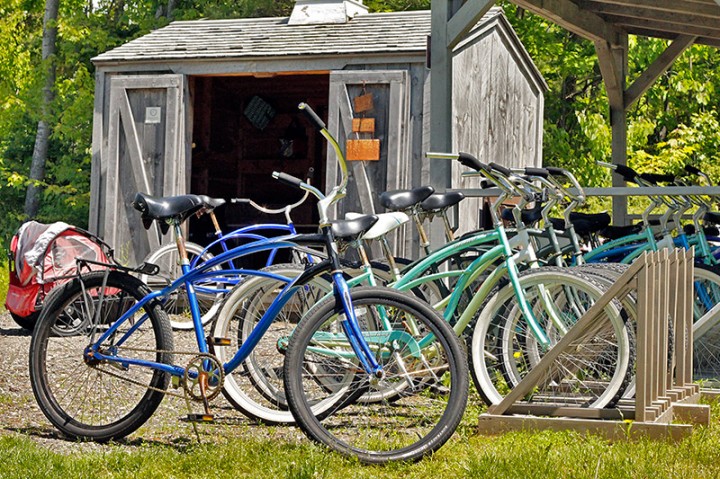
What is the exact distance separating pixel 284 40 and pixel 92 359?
7.43 meters

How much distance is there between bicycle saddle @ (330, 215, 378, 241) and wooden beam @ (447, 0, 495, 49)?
2794 mm

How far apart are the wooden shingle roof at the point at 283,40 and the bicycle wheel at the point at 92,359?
20.5 feet

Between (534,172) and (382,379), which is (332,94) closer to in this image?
(534,172)

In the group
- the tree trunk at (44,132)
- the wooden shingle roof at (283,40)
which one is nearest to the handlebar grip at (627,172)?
the wooden shingle roof at (283,40)

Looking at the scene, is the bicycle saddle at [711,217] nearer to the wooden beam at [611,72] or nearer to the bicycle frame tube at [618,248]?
the bicycle frame tube at [618,248]

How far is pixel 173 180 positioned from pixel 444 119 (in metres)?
5.07

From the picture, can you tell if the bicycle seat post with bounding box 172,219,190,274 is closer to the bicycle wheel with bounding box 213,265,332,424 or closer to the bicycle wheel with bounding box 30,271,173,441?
the bicycle wheel with bounding box 30,271,173,441

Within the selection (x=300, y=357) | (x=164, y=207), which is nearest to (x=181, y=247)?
(x=164, y=207)

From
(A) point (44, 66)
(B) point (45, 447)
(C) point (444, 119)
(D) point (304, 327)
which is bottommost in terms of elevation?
(B) point (45, 447)

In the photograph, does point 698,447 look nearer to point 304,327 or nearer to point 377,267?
point 304,327

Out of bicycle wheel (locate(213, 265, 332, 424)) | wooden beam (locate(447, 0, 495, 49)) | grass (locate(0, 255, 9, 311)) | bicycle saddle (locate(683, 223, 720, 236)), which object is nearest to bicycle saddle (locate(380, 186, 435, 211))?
bicycle wheel (locate(213, 265, 332, 424))

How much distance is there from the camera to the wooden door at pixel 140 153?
12.3 m

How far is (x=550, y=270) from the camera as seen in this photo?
5.56m

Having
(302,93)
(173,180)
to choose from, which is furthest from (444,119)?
(302,93)
